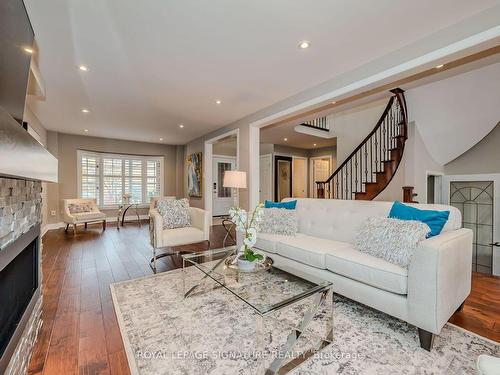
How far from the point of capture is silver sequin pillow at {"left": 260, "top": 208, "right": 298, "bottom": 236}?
2945 millimetres

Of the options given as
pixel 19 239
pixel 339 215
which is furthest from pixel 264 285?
pixel 19 239

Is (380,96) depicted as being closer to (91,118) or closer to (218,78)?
(218,78)

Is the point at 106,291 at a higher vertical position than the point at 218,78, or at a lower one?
lower

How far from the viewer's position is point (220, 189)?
8250 mm

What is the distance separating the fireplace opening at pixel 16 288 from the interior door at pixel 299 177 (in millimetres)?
7076

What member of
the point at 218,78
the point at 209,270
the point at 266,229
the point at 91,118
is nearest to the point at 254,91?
the point at 218,78

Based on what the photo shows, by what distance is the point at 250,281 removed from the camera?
186cm

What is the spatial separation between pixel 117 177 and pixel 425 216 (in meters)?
7.47

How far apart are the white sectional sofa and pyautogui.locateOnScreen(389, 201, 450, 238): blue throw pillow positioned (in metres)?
0.07

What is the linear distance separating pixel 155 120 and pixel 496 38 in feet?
16.4

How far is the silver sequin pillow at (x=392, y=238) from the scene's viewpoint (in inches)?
70.9

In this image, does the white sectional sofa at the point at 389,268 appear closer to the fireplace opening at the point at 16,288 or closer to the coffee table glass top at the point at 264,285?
the coffee table glass top at the point at 264,285

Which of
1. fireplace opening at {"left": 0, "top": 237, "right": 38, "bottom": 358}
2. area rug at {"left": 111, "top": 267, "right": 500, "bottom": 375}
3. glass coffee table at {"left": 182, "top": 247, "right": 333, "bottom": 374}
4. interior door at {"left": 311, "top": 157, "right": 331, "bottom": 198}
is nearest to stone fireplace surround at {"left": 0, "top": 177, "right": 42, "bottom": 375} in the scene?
fireplace opening at {"left": 0, "top": 237, "right": 38, "bottom": 358}

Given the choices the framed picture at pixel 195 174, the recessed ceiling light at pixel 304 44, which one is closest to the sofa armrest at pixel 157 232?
the recessed ceiling light at pixel 304 44
